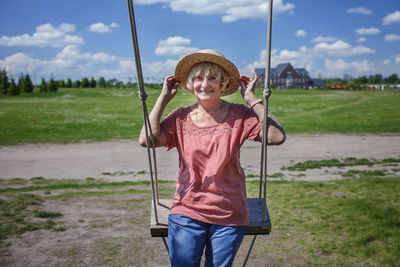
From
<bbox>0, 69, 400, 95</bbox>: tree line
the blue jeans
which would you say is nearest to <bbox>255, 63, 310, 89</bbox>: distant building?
<bbox>0, 69, 400, 95</bbox>: tree line

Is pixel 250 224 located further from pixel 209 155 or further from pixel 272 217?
pixel 272 217

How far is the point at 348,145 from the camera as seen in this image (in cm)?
1202

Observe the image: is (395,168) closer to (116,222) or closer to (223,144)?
(116,222)

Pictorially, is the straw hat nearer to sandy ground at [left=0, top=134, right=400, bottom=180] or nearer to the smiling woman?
the smiling woman

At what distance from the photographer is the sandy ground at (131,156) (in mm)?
8742

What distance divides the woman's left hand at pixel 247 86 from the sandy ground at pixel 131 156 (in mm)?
5639

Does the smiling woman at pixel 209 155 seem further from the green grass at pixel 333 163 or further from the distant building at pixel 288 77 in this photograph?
the distant building at pixel 288 77

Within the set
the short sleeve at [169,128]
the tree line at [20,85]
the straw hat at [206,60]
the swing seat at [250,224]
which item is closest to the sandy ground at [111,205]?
the swing seat at [250,224]

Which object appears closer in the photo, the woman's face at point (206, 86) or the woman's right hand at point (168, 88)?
the woman's face at point (206, 86)

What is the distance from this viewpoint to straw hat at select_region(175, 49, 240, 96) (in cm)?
249

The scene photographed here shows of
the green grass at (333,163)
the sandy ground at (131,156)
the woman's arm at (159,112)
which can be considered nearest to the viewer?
the woman's arm at (159,112)

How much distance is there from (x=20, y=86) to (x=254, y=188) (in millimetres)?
39696

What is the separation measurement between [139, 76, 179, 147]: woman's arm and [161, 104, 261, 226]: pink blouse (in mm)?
145

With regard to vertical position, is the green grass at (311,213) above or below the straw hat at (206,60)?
below
